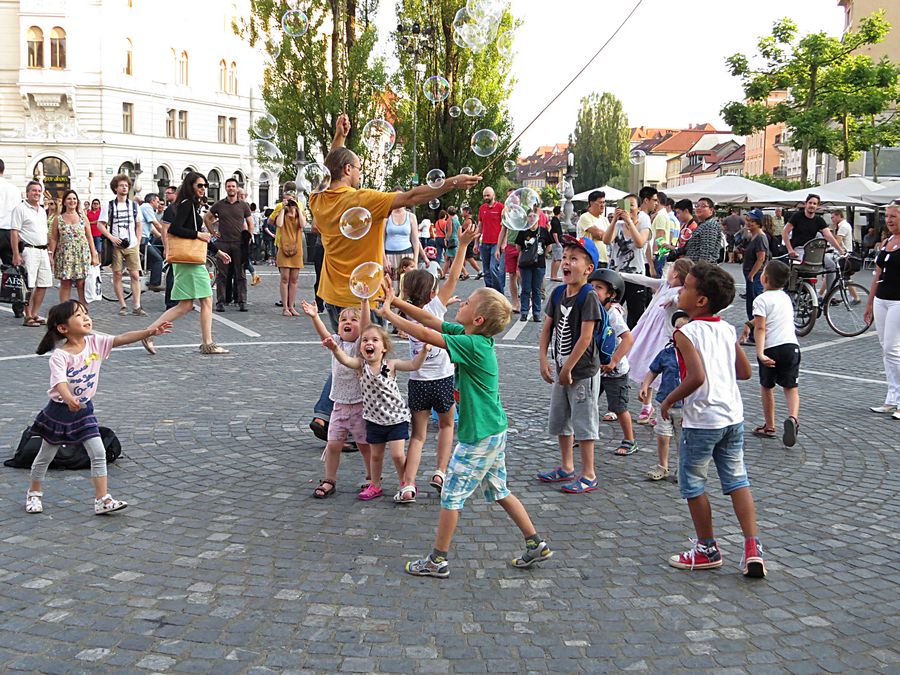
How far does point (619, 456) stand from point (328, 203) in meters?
2.64

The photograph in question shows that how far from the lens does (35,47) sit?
47.5m

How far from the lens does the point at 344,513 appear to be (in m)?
5.01

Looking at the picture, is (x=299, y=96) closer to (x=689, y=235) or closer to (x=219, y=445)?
(x=689, y=235)

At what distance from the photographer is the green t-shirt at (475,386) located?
13.9 ft

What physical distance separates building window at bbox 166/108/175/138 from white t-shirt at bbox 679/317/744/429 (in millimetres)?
53079

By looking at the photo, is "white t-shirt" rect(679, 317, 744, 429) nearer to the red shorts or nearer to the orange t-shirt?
the orange t-shirt

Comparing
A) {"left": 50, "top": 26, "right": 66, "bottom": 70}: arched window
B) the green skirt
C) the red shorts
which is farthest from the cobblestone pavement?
{"left": 50, "top": 26, "right": 66, "bottom": 70}: arched window

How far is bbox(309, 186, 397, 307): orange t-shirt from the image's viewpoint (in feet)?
17.9

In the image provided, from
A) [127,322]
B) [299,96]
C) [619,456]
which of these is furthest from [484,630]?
[299,96]

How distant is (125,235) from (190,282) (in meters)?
4.71

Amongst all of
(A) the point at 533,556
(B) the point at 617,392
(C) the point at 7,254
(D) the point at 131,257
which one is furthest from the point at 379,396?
(C) the point at 7,254

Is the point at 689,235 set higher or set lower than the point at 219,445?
higher

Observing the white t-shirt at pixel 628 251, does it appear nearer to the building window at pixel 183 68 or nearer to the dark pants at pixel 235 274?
the dark pants at pixel 235 274

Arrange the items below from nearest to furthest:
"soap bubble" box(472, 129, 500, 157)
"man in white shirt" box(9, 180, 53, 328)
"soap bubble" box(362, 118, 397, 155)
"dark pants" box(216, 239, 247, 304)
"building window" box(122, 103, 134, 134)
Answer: "soap bubble" box(472, 129, 500, 157) → "soap bubble" box(362, 118, 397, 155) → "man in white shirt" box(9, 180, 53, 328) → "dark pants" box(216, 239, 247, 304) → "building window" box(122, 103, 134, 134)
